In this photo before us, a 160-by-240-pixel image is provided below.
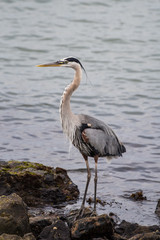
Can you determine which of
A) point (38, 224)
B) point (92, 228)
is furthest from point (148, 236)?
point (38, 224)

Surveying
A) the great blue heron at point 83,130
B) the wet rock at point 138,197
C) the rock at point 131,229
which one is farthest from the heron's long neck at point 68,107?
the rock at point 131,229

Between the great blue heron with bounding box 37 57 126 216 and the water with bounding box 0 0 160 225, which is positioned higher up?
the great blue heron with bounding box 37 57 126 216

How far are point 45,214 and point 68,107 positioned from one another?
1545mm

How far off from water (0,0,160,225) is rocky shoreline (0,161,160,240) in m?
0.45

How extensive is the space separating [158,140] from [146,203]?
3384 millimetres

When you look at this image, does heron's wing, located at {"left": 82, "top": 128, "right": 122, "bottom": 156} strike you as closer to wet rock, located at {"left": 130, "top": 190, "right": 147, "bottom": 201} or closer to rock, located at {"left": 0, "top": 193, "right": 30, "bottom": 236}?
wet rock, located at {"left": 130, "top": 190, "right": 147, "bottom": 201}

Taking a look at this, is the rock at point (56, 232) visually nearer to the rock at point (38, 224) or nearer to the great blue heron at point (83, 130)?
the rock at point (38, 224)

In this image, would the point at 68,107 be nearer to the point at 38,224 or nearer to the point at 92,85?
the point at 38,224

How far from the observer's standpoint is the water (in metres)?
8.91

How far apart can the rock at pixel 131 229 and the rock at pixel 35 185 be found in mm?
1338

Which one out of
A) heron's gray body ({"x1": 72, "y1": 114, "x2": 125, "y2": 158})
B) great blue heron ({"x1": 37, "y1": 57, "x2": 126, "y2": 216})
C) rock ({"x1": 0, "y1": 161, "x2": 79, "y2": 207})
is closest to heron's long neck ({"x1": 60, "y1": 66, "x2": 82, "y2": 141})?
great blue heron ({"x1": 37, "y1": 57, "x2": 126, "y2": 216})

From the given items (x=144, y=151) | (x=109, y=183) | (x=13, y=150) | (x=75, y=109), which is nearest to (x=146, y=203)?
(x=109, y=183)

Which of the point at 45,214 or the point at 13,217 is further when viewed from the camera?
the point at 45,214

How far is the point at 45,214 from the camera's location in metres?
6.67
